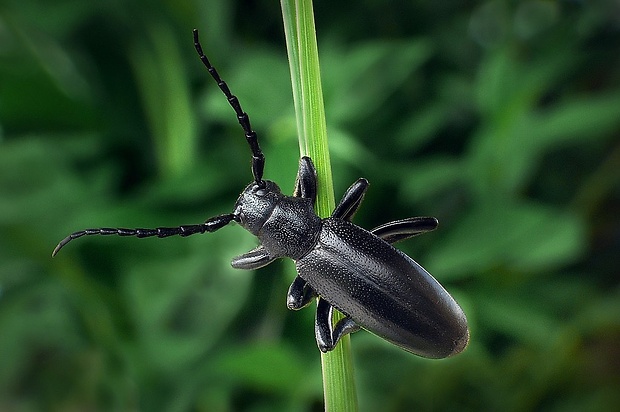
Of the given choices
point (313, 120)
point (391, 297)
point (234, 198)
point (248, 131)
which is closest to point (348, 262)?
point (391, 297)

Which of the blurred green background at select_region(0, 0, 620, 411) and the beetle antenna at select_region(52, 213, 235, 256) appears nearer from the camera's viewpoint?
the beetle antenna at select_region(52, 213, 235, 256)

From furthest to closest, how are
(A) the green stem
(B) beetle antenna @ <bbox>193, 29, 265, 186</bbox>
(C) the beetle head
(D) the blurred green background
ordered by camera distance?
(D) the blurred green background → (C) the beetle head → (B) beetle antenna @ <bbox>193, 29, 265, 186</bbox> → (A) the green stem

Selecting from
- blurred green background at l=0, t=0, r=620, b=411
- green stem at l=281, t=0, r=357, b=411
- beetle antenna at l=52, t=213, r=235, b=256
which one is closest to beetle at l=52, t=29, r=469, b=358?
beetle antenna at l=52, t=213, r=235, b=256

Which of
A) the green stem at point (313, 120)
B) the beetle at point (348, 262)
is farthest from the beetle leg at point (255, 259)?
the green stem at point (313, 120)

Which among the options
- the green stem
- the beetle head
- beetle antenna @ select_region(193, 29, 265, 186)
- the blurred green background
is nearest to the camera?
the green stem

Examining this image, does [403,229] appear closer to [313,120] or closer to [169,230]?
[169,230]

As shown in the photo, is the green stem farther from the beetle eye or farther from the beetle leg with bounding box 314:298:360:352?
the beetle eye

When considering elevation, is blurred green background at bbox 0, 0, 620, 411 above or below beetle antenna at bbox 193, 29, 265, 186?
above
